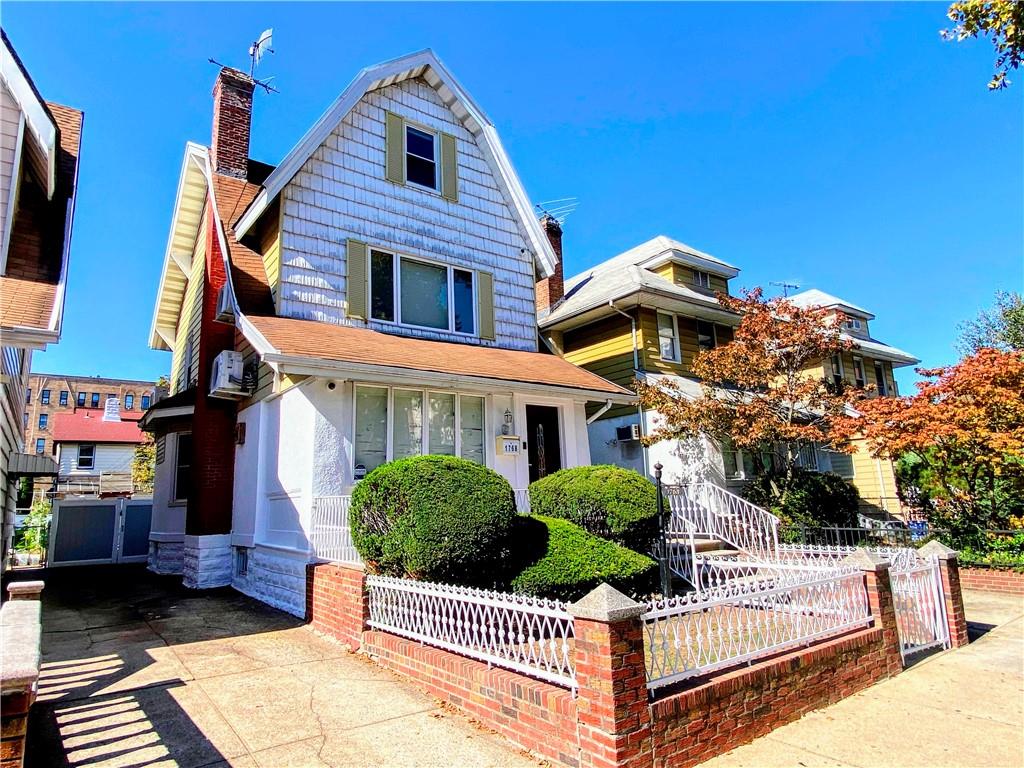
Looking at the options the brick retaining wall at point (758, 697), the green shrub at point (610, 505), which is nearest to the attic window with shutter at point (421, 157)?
the green shrub at point (610, 505)

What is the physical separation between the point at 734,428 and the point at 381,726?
37.8 ft

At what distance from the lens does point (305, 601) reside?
27.8ft

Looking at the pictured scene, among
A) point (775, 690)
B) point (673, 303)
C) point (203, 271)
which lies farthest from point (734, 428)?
point (203, 271)

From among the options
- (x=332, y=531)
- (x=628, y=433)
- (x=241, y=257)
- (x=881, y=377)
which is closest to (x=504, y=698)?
(x=332, y=531)

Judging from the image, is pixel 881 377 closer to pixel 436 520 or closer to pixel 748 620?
pixel 748 620

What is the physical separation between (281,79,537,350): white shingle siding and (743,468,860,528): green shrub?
24.2 ft

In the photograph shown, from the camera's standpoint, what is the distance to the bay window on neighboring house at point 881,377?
2481cm

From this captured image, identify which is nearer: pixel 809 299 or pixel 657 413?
pixel 657 413

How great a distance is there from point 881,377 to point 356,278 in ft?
75.5

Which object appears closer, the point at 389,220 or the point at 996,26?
the point at 996,26

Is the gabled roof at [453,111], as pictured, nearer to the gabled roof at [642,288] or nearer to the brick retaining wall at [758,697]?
the gabled roof at [642,288]

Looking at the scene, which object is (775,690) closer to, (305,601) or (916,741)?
(916,741)

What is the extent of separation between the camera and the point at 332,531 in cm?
840

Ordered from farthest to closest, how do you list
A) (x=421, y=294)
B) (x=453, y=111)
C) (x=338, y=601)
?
(x=453, y=111) < (x=421, y=294) < (x=338, y=601)
